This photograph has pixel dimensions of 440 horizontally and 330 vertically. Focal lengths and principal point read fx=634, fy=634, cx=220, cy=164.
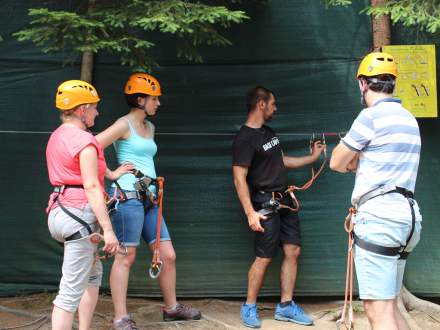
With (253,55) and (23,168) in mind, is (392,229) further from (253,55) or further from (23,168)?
(23,168)

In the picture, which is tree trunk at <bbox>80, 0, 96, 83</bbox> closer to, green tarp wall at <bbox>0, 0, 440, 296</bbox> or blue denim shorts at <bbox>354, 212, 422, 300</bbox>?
green tarp wall at <bbox>0, 0, 440, 296</bbox>

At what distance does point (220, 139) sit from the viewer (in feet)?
18.7

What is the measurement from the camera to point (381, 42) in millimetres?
5395

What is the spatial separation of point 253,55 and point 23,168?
7.48 ft

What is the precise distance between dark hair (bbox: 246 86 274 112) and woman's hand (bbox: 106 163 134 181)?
121cm

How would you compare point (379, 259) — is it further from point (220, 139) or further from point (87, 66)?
point (87, 66)

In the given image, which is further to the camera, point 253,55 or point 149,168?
point 253,55

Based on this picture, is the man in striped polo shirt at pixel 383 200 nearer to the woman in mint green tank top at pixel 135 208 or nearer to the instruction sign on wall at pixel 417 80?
the woman in mint green tank top at pixel 135 208

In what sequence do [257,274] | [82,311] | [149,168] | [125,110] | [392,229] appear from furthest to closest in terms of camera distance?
1. [125,110]
2. [257,274]
3. [149,168]
4. [82,311]
5. [392,229]

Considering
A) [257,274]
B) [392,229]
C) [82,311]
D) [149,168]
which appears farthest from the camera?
[257,274]

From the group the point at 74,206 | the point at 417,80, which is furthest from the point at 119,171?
the point at 417,80

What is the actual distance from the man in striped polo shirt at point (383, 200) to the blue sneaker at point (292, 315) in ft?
5.62

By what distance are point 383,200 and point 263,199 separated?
1823 mm

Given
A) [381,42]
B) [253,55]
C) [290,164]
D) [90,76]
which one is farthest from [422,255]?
[90,76]
